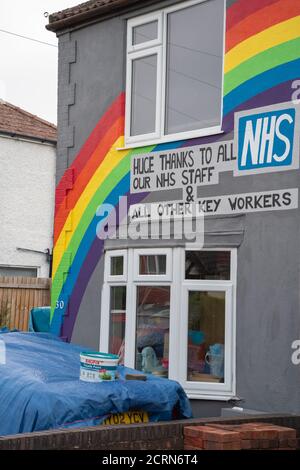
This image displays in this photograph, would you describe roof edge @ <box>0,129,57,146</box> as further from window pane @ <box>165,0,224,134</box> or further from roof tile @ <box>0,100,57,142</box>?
window pane @ <box>165,0,224,134</box>

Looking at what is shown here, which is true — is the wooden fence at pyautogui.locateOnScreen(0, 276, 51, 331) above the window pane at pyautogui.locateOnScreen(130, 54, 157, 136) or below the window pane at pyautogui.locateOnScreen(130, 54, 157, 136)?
below

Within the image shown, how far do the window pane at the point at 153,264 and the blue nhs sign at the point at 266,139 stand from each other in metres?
1.55

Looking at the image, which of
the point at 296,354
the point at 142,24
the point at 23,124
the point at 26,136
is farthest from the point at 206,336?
the point at 23,124

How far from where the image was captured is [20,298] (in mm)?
19062

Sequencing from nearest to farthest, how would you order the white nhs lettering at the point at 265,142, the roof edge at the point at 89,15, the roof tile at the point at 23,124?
the white nhs lettering at the point at 265,142 → the roof edge at the point at 89,15 → the roof tile at the point at 23,124

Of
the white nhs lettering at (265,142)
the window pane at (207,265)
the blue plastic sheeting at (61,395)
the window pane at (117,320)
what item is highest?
the white nhs lettering at (265,142)

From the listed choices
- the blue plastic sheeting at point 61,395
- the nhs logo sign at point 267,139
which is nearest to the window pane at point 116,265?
the nhs logo sign at point 267,139

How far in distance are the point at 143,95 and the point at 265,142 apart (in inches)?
88.0

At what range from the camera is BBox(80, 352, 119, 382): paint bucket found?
7195 millimetres

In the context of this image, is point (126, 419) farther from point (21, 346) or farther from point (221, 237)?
point (221, 237)

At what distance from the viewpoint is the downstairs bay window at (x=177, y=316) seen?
9.58 meters

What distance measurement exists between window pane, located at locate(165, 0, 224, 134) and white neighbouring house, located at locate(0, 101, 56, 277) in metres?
12.5

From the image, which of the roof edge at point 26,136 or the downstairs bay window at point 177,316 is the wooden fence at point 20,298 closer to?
the roof edge at point 26,136

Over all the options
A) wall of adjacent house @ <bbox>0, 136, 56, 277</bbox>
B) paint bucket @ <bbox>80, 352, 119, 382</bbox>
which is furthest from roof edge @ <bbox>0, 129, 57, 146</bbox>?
A: paint bucket @ <bbox>80, 352, 119, 382</bbox>
